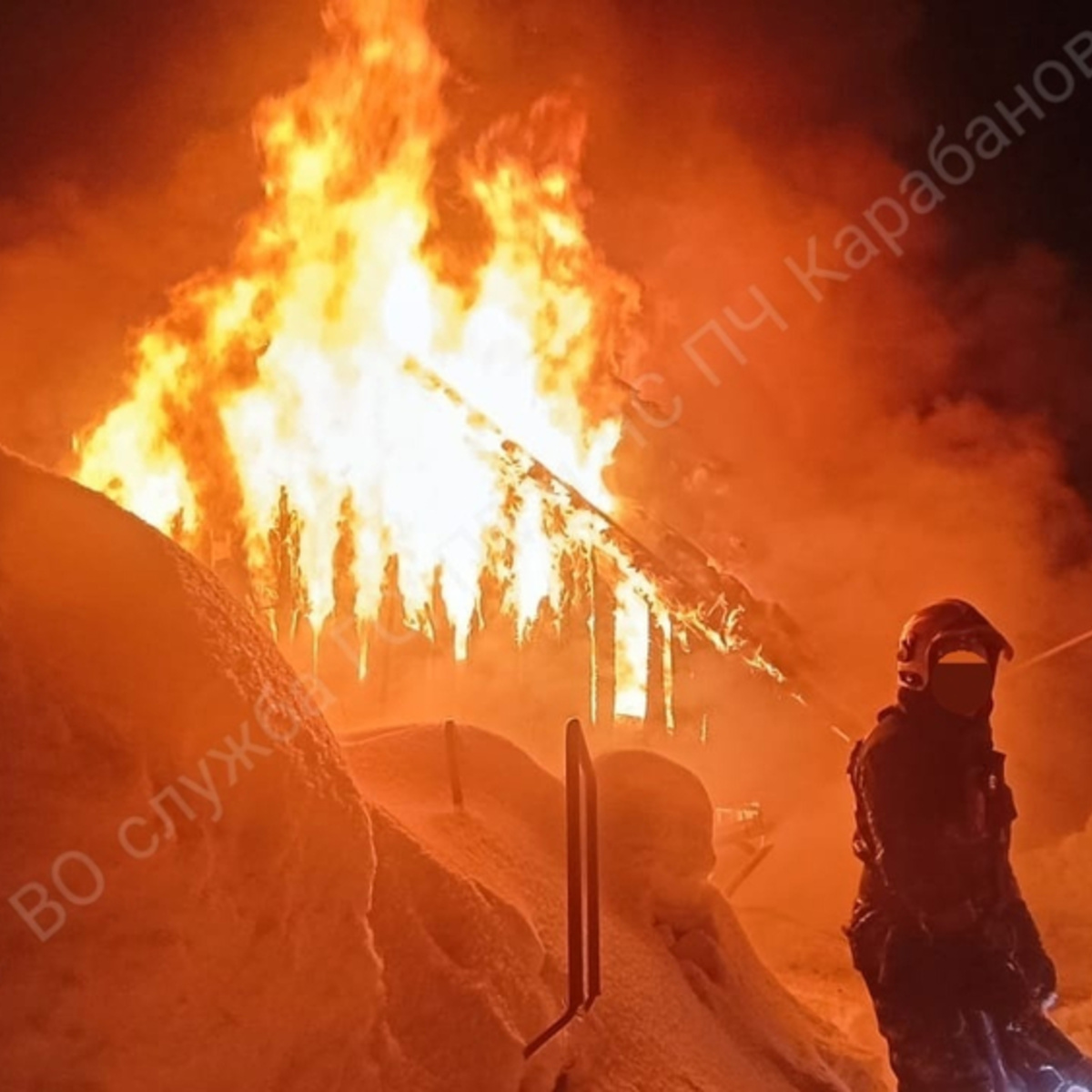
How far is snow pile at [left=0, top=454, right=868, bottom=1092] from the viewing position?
8.85 feet

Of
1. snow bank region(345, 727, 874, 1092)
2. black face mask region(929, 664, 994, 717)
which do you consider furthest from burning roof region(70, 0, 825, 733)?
black face mask region(929, 664, 994, 717)

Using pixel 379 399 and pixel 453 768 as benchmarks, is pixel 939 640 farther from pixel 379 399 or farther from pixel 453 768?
pixel 379 399

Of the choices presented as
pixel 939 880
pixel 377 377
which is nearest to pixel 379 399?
pixel 377 377

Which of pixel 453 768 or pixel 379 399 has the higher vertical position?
pixel 379 399

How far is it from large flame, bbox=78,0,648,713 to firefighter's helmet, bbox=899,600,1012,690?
7.81m

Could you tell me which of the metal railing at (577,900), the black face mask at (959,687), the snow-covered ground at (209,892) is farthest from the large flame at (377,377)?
the snow-covered ground at (209,892)

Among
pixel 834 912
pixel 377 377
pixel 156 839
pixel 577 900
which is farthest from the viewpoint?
pixel 377 377

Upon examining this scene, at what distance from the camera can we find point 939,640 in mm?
4551

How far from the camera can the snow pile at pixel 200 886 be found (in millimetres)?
2697

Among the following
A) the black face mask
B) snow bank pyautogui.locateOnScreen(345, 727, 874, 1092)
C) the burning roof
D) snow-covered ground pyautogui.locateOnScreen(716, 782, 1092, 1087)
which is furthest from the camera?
the burning roof

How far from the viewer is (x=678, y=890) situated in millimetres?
5602

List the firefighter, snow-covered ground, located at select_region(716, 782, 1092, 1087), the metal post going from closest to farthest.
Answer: the firefighter
the metal post
snow-covered ground, located at select_region(716, 782, 1092, 1087)

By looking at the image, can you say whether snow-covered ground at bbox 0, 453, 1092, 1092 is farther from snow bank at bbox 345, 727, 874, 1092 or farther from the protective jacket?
the protective jacket

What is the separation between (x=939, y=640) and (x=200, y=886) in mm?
2962
